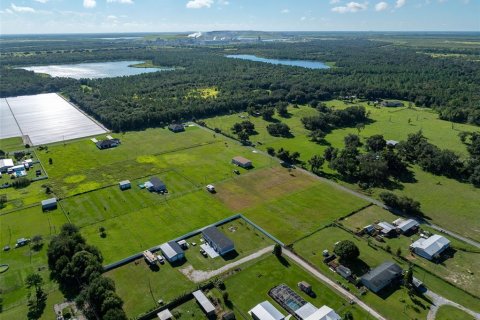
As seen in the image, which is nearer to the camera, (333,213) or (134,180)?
(333,213)

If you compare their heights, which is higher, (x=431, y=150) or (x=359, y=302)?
(x=431, y=150)

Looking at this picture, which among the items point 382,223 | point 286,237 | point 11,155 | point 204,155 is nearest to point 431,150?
point 382,223

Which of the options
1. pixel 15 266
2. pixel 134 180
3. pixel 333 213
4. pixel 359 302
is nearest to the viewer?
pixel 359 302

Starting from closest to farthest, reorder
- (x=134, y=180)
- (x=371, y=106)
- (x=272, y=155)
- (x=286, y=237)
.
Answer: (x=286, y=237)
(x=134, y=180)
(x=272, y=155)
(x=371, y=106)

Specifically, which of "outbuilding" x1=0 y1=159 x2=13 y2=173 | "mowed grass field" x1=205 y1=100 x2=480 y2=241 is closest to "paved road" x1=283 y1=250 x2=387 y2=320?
"mowed grass field" x1=205 y1=100 x2=480 y2=241

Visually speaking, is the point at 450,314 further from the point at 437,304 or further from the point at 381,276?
the point at 381,276

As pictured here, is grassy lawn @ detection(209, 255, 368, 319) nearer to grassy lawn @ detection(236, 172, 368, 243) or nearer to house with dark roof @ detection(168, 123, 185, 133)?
Result: grassy lawn @ detection(236, 172, 368, 243)

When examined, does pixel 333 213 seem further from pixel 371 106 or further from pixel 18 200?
pixel 371 106
